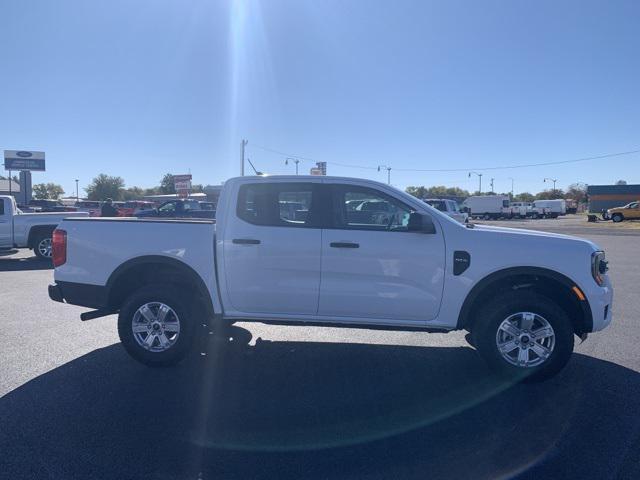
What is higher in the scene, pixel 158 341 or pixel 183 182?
pixel 183 182

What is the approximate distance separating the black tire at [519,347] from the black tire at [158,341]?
3006 mm

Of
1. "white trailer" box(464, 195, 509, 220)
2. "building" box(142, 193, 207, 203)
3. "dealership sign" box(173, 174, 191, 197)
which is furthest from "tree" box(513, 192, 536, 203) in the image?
"dealership sign" box(173, 174, 191, 197)

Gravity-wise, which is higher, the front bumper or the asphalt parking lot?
the front bumper

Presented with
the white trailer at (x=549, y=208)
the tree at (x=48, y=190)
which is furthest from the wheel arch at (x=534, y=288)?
the tree at (x=48, y=190)

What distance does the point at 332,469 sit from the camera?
3.56 meters

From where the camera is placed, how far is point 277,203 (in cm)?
560

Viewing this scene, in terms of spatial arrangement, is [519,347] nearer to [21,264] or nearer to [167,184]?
[21,264]

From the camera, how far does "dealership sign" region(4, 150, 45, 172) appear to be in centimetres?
6116

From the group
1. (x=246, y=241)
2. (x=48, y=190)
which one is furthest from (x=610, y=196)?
(x=48, y=190)

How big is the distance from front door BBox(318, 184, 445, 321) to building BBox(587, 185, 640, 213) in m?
76.6

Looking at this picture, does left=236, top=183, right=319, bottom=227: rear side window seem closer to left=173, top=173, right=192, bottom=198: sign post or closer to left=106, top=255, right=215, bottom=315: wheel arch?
left=106, top=255, right=215, bottom=315: wheel arch

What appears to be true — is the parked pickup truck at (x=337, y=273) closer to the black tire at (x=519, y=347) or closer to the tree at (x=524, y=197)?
the black tire at (x=519, y=347)

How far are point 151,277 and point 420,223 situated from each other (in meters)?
3.03

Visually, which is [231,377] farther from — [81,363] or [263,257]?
[81,363]
